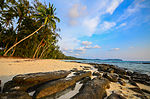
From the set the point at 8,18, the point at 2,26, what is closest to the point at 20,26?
the point at 8,18

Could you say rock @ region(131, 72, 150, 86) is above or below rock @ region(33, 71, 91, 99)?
below

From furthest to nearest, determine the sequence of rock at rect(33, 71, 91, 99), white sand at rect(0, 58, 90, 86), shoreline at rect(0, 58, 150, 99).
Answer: white sand at rect(0, 58, 90, 86)
shoreline at rect(0, 58, 150, 99)
rock at rect(33, 71, 91, 99)

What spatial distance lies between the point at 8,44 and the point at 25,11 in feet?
49.3

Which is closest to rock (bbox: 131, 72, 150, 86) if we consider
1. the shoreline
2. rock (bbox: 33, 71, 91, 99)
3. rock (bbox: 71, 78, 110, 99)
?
the shoreline

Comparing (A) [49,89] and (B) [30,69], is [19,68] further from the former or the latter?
(A) [49,89]

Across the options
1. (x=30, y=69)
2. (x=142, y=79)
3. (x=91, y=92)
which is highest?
(x=91, y=92)

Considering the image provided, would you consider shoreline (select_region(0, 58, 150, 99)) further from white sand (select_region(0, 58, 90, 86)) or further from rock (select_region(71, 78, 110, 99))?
rock (select_region(71, 78, 110, 99))

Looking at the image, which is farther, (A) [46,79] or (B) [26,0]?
(B) [26,0]

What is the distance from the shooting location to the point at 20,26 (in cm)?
1953

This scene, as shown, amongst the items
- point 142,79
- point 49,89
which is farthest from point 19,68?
point 142,79

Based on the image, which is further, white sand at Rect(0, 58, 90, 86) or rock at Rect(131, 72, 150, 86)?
rock at Rect(131, 72, 150, 86)

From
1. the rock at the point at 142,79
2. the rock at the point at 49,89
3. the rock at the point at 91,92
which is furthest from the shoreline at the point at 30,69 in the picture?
the rock at the point at 49,89

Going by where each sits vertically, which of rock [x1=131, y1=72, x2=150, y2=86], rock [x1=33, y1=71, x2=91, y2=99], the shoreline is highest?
rock [x1=33, y1=71, x2=91, y2=99]

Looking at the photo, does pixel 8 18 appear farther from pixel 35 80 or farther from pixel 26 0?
pixel 35 80
